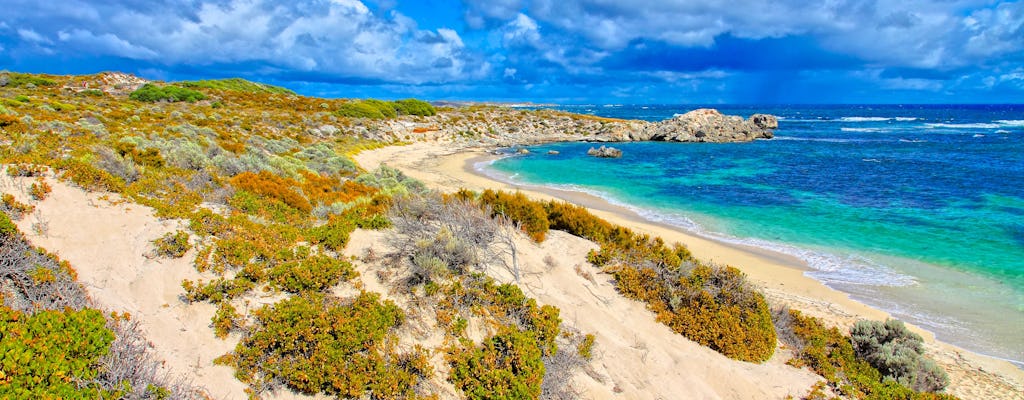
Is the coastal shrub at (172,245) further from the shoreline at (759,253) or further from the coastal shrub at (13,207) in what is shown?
the shoreline at (759,253)

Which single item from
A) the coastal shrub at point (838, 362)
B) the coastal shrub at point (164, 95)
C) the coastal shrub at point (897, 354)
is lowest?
the coastal shrub at point (164, 95)

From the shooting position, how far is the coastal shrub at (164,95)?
3931cm

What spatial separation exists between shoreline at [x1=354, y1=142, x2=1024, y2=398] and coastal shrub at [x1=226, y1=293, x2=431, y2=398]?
7752 millimetres

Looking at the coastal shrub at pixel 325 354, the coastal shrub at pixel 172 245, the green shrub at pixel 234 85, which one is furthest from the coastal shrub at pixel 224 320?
the green shrub at pixel 234 85

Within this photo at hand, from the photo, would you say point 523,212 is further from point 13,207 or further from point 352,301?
point 13,207

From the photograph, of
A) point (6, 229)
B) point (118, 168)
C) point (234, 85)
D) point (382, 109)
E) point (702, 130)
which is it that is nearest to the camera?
point (6, 229)

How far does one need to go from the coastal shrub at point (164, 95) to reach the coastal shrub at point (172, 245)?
41.7 metres

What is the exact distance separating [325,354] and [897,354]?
8.26m

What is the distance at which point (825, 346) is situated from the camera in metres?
7.60

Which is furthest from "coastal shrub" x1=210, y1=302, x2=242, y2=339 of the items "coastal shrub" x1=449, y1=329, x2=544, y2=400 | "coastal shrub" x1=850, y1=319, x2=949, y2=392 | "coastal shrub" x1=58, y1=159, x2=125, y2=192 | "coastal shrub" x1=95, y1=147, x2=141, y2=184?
"coastal shrub" x1=850, y1=319, x2=949, y2=392

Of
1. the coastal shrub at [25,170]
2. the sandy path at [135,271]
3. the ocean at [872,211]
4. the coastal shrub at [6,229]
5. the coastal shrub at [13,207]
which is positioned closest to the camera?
the sandy path at [135,271]

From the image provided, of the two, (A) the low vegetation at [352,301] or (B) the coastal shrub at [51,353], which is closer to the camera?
(B) the coastal shrub at [51,353]

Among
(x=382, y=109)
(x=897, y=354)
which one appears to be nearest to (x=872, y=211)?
(x=897, y=354)

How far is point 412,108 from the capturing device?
2255 inches
